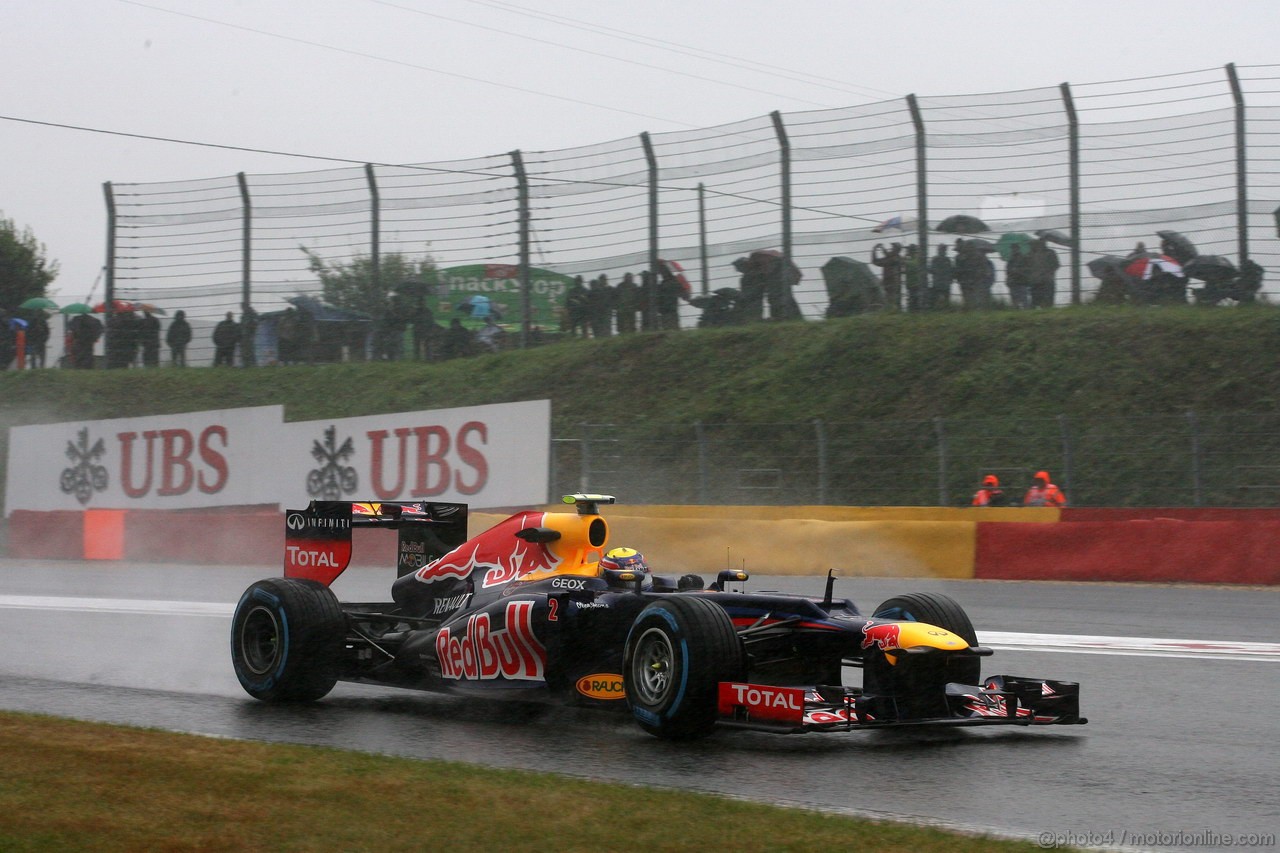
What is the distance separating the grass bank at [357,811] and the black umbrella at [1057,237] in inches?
697

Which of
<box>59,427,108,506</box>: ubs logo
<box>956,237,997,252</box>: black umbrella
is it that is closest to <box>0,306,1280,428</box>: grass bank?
<box>956,237,997,252</box>: black umbrella

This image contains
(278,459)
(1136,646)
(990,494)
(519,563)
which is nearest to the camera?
(519,563)

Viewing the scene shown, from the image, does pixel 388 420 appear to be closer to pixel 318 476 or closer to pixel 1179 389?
pixel 318 476

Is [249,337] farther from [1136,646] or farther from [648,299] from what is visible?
[1136,646]

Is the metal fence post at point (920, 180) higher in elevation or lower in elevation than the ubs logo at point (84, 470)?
higher

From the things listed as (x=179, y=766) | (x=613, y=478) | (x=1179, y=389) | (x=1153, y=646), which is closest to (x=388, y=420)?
(x=613, y=478)

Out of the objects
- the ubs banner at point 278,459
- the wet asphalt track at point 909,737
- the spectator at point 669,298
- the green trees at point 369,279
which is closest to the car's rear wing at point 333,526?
the wet asphalt track at point 909,737

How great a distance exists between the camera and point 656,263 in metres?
24.2

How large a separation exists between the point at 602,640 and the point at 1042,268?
671 inches

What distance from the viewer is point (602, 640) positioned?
7.13 m

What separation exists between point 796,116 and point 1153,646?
14188 millimetres

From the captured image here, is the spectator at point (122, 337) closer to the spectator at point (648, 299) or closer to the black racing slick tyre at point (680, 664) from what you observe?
the spectator at point (648, 299)

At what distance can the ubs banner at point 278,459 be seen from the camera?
20219mm

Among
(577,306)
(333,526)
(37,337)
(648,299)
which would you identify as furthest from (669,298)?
(37,337)
